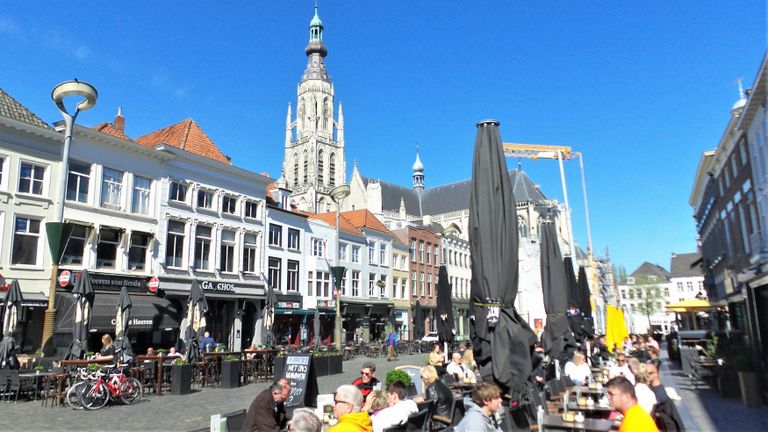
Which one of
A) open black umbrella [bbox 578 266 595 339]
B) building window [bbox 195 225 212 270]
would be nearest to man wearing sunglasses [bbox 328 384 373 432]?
open black umbrella [bbox 578 266 595 339]

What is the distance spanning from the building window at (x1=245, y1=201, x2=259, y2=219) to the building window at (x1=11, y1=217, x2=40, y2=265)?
11582mm

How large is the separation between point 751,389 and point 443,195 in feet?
241

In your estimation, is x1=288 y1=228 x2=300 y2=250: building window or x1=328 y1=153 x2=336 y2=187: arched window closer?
x1=288 y1=228 x2=300 y2=250: building window

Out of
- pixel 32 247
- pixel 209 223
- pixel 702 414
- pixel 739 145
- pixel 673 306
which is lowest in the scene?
pixel 702 414

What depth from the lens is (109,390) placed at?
1166cm

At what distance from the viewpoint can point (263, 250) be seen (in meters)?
31.3

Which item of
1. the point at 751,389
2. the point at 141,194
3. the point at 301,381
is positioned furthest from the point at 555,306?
the point at 141,194

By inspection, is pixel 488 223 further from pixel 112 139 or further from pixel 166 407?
pixel 112 139

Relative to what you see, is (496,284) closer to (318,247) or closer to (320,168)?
(318,247)

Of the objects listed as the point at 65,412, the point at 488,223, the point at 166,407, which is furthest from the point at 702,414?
the point at 65,412

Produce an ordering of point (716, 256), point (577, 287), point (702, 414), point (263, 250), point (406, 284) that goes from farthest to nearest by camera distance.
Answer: point (406, 284)
point (716, 256)
point (263, 250)
point (577, 287)
point (702, 414)

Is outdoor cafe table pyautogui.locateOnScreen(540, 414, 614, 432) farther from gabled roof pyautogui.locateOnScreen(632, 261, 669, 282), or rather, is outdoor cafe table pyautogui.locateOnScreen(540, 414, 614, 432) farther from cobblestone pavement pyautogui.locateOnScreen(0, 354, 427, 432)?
gabled roof pyautogui.locateOnScreen(632, 261, 669, 282)

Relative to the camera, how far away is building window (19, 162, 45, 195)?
2050cm

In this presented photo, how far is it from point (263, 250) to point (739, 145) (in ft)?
85.0
